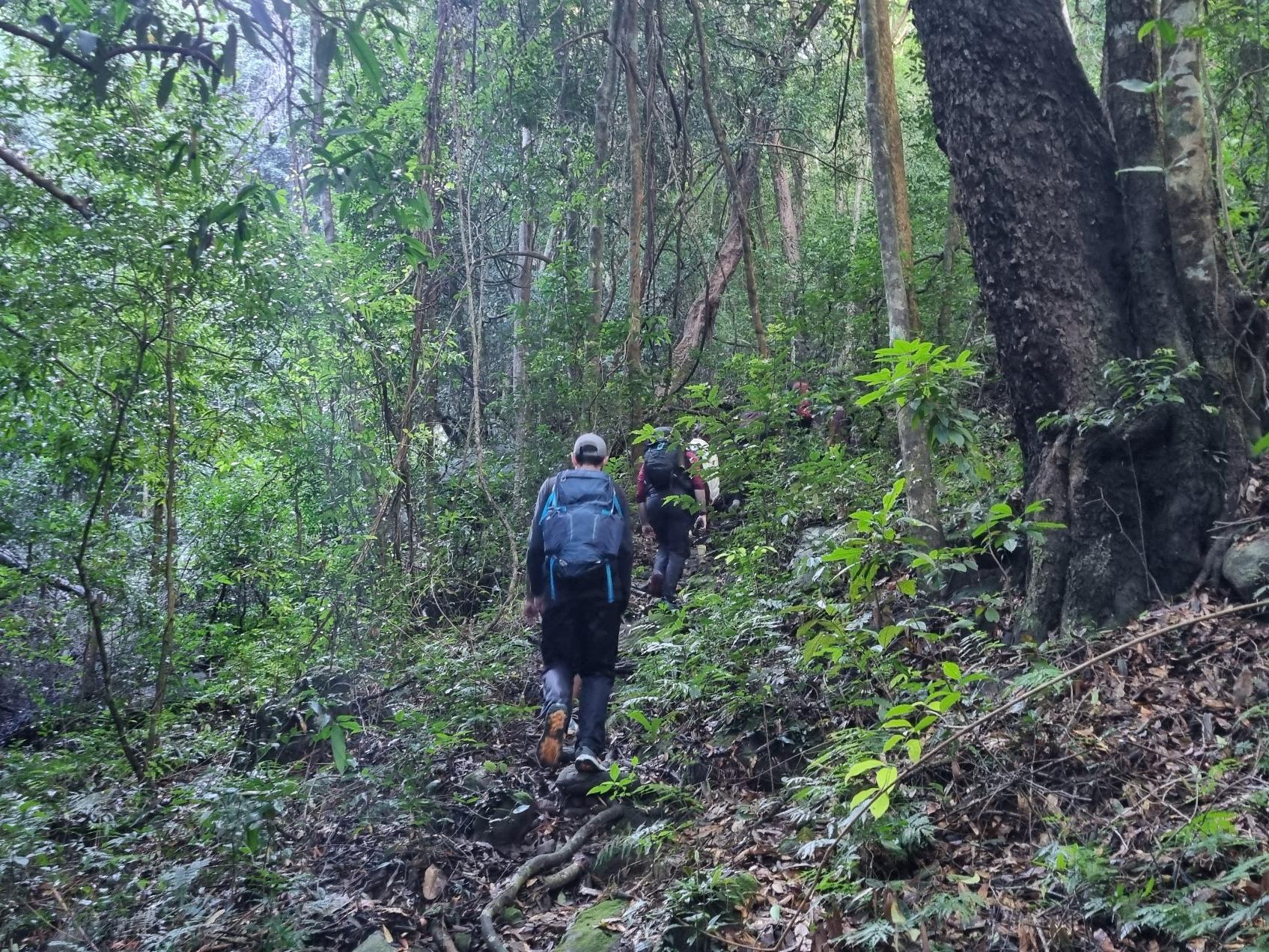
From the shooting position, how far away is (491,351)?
1683 cm

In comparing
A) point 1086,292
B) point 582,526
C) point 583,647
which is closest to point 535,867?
point 583,647

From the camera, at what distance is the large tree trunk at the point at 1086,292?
195 inches

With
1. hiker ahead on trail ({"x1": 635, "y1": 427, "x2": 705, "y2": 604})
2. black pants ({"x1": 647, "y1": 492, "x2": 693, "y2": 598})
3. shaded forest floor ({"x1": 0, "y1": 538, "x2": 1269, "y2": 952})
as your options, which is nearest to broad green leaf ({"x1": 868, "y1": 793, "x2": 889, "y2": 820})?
shaded forest floor ({"x1": 0, "y1": 538, "x2": 1269, "y2": 952})

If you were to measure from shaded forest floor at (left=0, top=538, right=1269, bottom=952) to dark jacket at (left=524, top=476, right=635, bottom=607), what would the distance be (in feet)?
→ 1.36

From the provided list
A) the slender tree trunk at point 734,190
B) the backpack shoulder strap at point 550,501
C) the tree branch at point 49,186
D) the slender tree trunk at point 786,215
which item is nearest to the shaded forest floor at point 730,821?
the backpack shoulder strap at point 550,501

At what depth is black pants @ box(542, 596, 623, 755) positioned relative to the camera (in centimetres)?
588

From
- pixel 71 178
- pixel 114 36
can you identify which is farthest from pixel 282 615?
pixel 114 36

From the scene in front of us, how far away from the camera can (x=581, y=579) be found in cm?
579

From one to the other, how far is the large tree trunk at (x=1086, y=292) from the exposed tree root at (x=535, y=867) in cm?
249

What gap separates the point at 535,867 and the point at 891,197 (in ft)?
15.8

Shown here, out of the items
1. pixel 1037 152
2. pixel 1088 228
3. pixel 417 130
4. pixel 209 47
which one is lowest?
pixel 1088 228

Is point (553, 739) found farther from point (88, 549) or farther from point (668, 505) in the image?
point (88, 549)

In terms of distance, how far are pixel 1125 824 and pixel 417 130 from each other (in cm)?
979

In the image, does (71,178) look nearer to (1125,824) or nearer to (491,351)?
(1125,824)
